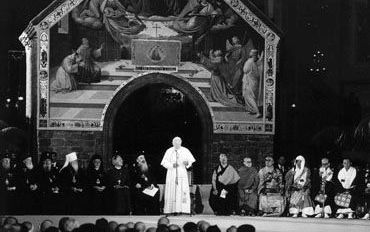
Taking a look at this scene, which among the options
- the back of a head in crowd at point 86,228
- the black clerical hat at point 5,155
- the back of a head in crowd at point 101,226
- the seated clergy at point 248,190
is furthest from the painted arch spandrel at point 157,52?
the back of a head in crowd at point 86,228

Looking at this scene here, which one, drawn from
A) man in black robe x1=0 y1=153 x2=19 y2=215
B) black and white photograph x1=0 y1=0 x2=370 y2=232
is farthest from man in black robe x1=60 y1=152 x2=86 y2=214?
black and white photograph x1=0 y1=0 x2=370 y2=232

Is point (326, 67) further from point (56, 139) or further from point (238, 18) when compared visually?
point (56, 139)

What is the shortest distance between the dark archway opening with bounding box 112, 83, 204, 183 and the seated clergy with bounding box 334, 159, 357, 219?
3777 mm

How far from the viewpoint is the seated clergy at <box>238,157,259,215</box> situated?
17500mm

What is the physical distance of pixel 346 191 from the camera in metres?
17.2

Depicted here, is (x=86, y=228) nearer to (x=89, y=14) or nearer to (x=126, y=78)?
(x=126, y=78)

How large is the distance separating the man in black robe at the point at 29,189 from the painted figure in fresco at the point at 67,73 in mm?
3091

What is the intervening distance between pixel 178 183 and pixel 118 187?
1200mm

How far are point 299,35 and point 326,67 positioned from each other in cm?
100

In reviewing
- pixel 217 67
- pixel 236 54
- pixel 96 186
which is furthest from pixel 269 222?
pixel 236 54

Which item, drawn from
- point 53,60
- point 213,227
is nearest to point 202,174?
point 53,60

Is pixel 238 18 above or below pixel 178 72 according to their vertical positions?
above

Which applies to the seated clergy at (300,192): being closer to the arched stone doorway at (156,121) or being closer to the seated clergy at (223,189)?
the seated clergy at (223,189)

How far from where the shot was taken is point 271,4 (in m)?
20.0
